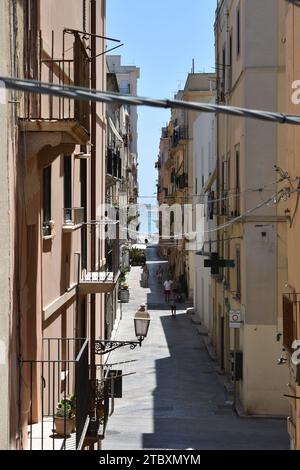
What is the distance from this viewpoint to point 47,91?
450 centimetres

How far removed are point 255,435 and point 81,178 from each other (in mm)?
7683

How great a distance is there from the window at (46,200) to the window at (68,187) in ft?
7.90

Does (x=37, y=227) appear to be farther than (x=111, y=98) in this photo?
Yes

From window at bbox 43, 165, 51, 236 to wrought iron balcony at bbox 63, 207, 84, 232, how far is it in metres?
1.55

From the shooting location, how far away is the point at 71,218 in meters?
14.8

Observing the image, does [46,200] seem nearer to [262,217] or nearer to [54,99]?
[54,99]

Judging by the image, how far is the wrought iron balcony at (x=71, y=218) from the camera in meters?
13.9

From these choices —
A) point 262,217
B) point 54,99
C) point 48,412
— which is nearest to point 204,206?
point 262,217

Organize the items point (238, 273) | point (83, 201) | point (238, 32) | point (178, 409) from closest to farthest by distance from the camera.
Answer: point (83, 201), point (178, 409), point (238, 273), point (238, 32)

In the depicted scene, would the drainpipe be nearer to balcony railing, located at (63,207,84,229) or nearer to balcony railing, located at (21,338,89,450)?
balcony railing, located at (63,207,84,229)

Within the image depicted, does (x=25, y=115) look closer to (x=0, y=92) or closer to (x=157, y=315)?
(x=0, y=92)

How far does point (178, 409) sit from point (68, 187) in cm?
993

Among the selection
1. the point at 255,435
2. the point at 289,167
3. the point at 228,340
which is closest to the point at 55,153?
the point at 289,167

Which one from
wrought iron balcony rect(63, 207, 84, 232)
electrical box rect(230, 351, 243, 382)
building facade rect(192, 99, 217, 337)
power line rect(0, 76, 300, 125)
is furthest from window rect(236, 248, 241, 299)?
power line rect(0, 76, 300, 125)
